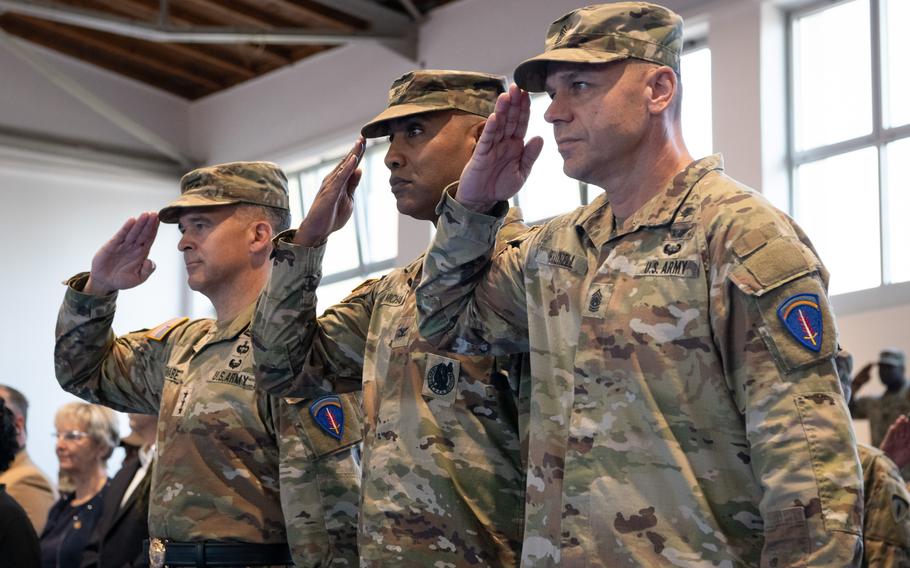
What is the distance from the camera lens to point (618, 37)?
239cm

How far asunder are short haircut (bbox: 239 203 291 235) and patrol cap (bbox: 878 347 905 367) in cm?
460

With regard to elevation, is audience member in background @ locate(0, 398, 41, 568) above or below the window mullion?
below

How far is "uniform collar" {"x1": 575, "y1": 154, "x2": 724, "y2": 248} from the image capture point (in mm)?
2322

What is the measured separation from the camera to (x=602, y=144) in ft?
7.86

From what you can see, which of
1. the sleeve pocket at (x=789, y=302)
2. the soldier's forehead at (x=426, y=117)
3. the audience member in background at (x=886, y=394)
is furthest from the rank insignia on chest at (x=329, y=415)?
the audience member in background at (x=886, y=394)

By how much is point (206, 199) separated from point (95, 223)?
9.49 metres

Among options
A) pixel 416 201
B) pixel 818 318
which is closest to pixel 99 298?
pixel 416 201

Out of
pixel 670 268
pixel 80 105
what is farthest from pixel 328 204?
pixel 80 105

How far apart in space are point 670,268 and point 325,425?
1434 mm

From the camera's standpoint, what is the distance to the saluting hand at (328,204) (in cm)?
311

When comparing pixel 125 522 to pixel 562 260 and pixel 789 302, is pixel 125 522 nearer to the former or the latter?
pixel 562 260

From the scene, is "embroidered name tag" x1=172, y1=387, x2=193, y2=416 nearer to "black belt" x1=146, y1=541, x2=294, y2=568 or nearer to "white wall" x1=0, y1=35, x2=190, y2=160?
"black belt" x1=146, y1=541, x2=294, y2=568

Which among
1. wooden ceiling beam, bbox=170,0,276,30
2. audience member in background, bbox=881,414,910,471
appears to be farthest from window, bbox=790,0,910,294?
wooden ceiling beam, bbox=170,0,276,30

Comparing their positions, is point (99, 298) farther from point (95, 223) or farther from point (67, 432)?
point (95, 223)
